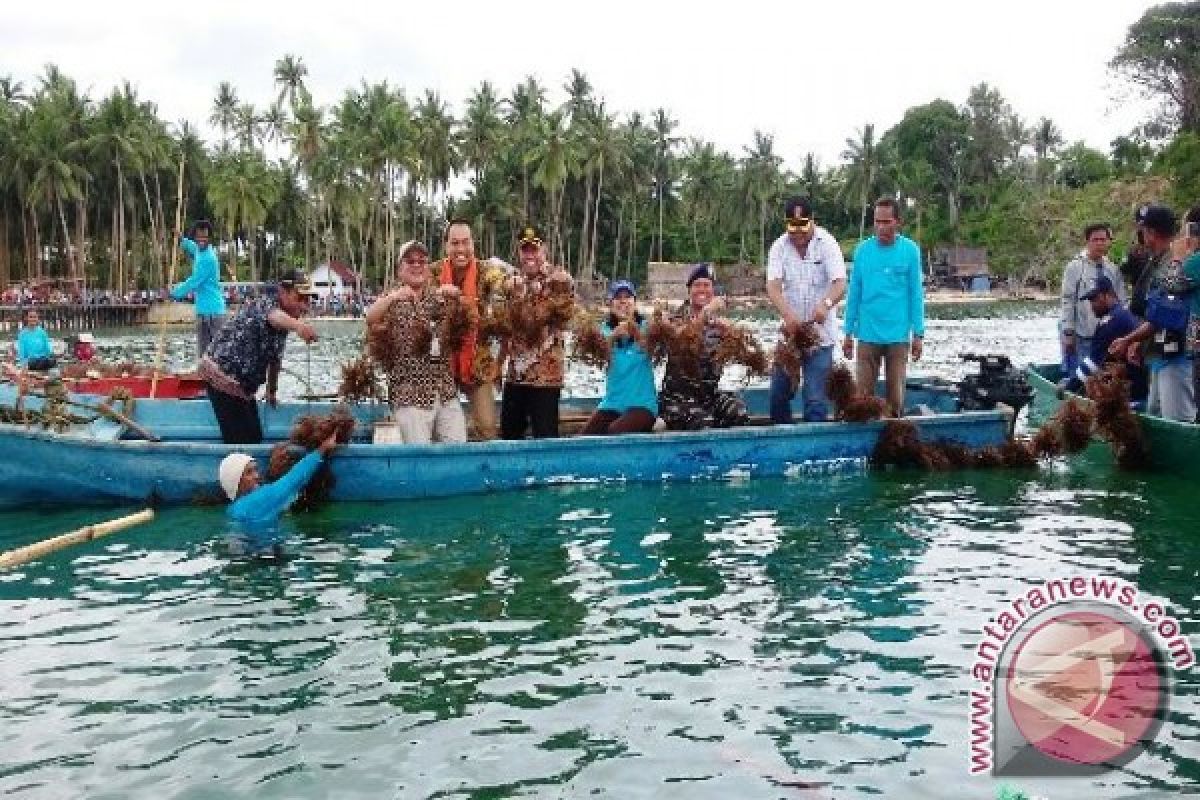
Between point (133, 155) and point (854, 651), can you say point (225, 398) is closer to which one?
point (854, 651)

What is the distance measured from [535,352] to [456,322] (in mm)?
912

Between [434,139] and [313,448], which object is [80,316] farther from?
[313,448]

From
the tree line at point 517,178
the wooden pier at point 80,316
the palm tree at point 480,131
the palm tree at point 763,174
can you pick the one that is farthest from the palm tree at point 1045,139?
the wooden pier at point 80,316

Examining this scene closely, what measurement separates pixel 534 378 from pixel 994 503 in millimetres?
4302

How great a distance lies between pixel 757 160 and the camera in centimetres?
9781

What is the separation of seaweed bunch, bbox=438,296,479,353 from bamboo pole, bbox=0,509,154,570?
2878mm

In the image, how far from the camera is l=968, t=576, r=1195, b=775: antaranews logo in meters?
5.08

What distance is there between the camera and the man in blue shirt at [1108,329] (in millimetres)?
12000

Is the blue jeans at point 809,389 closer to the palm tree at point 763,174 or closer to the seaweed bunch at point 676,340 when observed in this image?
the seaweed bunch at point 676,340

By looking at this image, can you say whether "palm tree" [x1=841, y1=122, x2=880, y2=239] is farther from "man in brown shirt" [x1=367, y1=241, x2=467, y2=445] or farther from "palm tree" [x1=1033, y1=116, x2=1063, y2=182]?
"man in brown shirt" [x1=367, y1=241, x2=467, y2=445]

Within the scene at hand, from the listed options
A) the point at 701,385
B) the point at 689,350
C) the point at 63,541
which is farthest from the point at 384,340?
the point at 701,385

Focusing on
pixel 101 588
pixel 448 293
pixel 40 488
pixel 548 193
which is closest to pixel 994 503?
pixel 448 293

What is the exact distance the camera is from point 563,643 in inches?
263

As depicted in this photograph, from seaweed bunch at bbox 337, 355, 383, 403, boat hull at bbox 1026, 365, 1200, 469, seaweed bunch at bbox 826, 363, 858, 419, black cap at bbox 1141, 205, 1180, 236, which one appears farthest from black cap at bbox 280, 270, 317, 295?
black cap at bbox 1141, 205, 1180, 236
